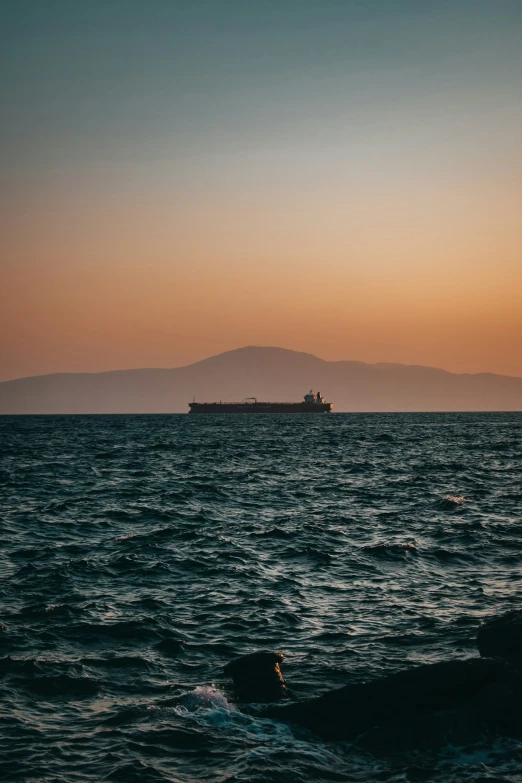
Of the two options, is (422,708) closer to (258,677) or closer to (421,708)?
(421,708)

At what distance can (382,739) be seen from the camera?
35.4 ft

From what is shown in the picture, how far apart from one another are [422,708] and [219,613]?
7.16 meters

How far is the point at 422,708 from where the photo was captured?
11352 mm

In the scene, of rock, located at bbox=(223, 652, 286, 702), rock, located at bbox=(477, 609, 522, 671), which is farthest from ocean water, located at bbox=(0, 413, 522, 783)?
rock, located at bbox=(477, 609, 522, 671)

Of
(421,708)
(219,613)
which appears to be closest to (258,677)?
(421,708)

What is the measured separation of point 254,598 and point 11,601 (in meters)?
6.46

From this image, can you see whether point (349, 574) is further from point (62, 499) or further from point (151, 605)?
point (62, 499)

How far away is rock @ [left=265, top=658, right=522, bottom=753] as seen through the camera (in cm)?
1086

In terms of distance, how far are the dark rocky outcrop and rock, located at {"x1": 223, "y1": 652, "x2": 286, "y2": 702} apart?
27mm

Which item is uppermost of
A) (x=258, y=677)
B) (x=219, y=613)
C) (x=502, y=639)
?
(x=502, y=639)

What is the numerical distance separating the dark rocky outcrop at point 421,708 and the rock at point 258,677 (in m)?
0.03

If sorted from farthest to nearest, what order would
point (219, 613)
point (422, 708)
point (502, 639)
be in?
point (219, 613), point (502, 639), point (422, 708)

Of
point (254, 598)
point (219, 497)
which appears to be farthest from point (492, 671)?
point (219, 497)

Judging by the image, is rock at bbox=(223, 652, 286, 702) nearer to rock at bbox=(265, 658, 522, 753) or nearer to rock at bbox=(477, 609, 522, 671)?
rock at bbox=(265, 658, 522, 753)
